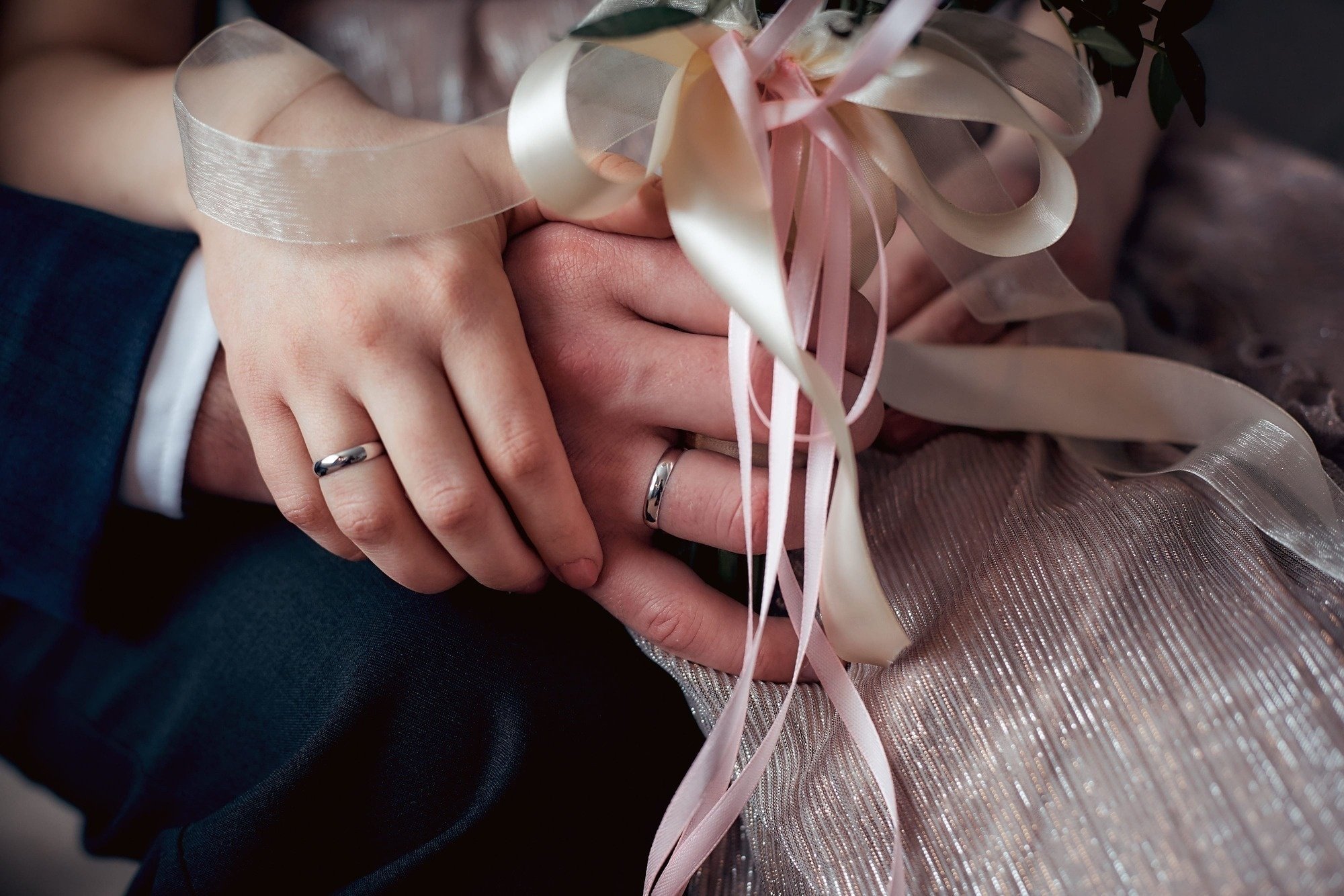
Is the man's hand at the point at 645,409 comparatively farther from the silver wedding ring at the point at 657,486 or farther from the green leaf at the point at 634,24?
the green leaf at the point at 634,24

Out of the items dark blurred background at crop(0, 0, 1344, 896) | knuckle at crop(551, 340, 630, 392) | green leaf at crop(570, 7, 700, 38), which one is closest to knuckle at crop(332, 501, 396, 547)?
knuckle at crop(551, 340, 630, 392)

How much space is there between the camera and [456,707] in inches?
16.7

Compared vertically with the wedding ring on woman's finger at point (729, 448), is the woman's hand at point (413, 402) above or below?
above

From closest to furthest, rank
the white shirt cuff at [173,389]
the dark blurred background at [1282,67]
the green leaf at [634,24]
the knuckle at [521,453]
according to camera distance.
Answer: the green leaf at [634,24]
the knuckle at [521,453]
the white shirt cuff at [173,389]
the dark blurred background at [1282,67]

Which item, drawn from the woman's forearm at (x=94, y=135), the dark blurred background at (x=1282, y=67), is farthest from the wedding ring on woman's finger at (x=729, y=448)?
the dark blurred background at (x=1282, y=67)

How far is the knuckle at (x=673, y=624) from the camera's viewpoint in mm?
424

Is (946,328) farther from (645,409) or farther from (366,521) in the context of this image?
(366,521)

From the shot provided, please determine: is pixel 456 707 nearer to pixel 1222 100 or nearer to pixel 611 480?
pixel 611 480

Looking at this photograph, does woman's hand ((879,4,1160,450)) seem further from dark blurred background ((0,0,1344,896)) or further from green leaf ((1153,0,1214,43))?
dark blurred background ((0,0,1344,896))

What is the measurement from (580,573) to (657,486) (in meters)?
0.06

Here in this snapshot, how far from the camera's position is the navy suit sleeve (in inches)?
19.0

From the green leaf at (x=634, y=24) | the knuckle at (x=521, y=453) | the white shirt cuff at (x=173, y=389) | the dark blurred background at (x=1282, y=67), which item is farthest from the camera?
the dark blurred background at (x=1282, y=67)

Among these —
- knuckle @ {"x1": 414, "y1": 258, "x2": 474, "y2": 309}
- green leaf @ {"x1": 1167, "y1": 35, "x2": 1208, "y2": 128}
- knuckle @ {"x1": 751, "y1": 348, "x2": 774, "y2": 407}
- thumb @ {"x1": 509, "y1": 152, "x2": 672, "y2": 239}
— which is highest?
green leaf @ {"x1": 1167, "y1": 35, "x2": 1208, "y2": 128}

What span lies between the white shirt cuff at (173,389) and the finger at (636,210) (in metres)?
0.23
